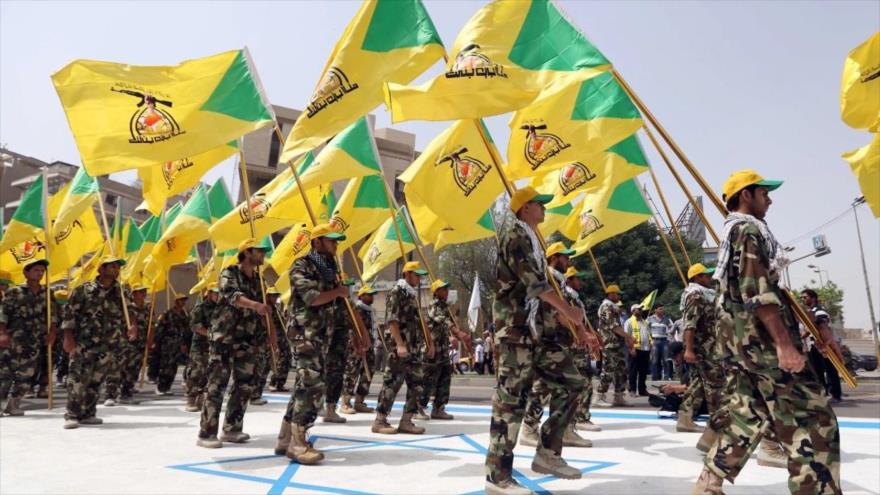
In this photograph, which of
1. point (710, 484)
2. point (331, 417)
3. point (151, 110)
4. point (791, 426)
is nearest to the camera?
point (791, 426)

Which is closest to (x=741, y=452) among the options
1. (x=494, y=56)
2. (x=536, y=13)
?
(x=494, y=56)

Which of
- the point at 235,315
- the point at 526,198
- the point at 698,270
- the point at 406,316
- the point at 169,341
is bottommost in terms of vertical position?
the point at 169,341

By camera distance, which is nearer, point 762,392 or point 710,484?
point 762,392

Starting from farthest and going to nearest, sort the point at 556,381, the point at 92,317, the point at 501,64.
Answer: the point at 92,317, the point at 501,64, the point at 556,381

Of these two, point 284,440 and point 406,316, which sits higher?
point 406,316

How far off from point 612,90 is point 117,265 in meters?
6.90

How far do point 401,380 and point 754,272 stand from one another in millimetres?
4962

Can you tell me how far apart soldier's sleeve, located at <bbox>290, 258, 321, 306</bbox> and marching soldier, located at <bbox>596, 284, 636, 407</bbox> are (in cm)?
597

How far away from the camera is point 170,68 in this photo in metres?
6.26

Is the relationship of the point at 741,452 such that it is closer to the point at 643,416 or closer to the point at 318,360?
the point at 318,360

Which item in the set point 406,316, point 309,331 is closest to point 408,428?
point 406,316

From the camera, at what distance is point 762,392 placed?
3188 mm

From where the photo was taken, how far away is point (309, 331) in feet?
17.7

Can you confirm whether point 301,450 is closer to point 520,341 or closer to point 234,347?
point 234,347
